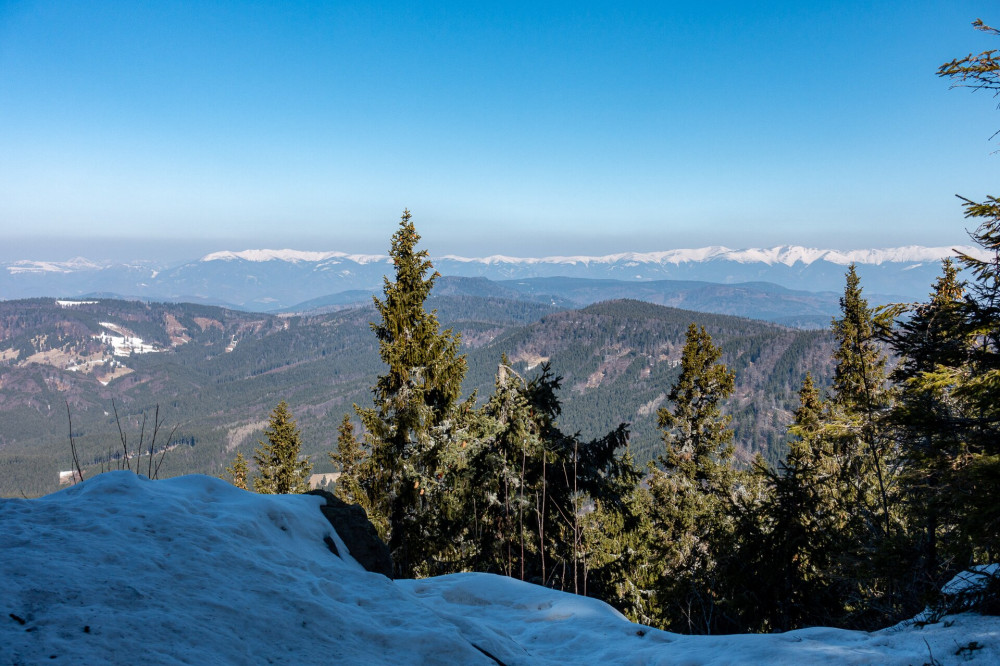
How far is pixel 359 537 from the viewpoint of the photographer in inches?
296

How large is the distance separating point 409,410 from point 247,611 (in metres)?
9.30

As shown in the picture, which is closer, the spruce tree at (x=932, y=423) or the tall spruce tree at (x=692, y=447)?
the spruce tree at (x=932, y=423)

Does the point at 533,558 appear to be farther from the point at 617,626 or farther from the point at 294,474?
the point at 294,474

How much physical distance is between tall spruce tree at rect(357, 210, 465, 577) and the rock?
4.91m

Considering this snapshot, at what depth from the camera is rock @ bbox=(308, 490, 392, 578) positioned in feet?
24.0

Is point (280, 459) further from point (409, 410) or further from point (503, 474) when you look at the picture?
point (503, 474)

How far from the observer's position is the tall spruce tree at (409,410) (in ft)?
43.1

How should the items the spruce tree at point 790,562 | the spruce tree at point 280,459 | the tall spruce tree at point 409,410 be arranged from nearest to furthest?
the spruce tree at point 790,562
the tall spruce tree at point 409,410
the spruce tree at point 280,459

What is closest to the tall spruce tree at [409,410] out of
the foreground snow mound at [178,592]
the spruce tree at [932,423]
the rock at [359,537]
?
the rock at [359,537]

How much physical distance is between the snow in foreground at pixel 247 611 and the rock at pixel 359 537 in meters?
0.47

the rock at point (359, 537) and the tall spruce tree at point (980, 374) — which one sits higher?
the tall spruce tree at point (980, 374)

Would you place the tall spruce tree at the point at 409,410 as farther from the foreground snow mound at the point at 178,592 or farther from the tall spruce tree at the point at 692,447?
the tall spruce tree at the point at 692,447

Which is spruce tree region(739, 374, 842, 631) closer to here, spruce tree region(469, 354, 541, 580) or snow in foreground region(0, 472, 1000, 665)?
snow in foreground region(0, 472, 1000, 665)

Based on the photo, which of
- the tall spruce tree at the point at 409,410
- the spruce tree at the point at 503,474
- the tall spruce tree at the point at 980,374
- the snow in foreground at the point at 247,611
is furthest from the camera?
the tall spruce tree at the point at 409,410
